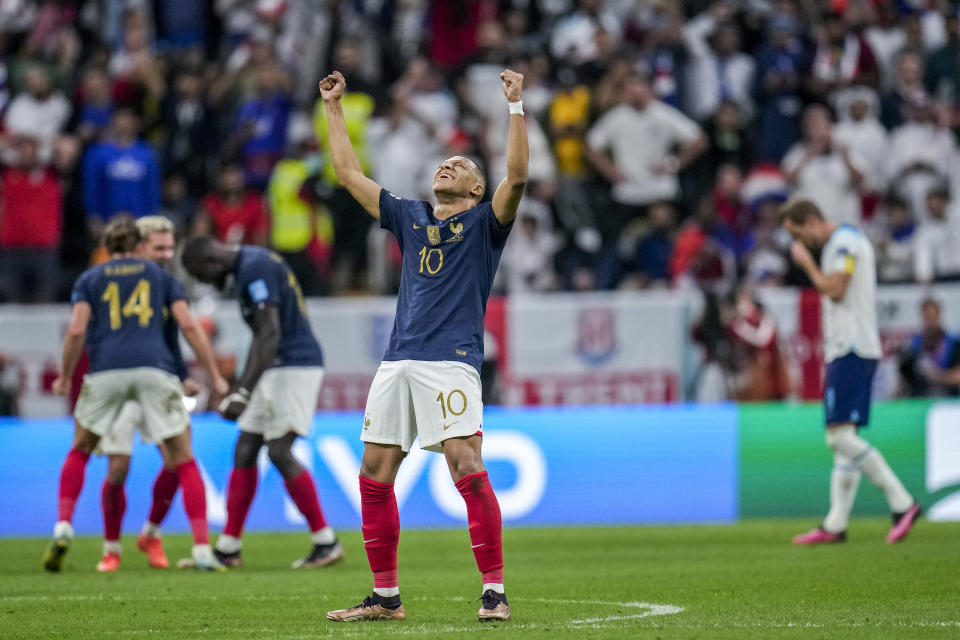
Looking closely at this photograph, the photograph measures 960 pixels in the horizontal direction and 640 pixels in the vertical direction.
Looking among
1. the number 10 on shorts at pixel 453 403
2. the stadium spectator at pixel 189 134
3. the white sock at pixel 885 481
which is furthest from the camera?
the stadium spectator at pixel 189 134

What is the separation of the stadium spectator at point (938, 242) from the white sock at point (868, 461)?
231 inches

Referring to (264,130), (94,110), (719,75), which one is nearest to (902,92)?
(719,75)

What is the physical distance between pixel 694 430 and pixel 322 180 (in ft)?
20.7

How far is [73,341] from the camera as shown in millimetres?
10750

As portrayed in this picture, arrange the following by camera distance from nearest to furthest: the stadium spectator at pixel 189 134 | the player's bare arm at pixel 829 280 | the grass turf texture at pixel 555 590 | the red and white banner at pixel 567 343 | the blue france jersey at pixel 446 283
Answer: the grass turf texture at pixel 555 590
the blue france jersey at pixel 446 283
the player's bare arm at pixel 829 280
the red and white banner at pixel 567 343
the stadium spectator at pixel 189 134

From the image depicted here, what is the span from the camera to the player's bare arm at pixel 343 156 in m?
7.88

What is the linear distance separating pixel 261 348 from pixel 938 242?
32.4ft

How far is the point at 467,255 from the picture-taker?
7.70 metres

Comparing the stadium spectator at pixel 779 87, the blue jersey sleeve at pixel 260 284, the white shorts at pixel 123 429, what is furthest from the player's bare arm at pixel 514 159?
the stadium spectator at pixel 779 87

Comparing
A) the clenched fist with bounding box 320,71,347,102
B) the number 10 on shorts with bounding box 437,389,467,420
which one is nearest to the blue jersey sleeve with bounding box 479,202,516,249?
the number 10 on shorts with bounding box 437,389,467,420

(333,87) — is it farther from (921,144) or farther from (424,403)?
(921,144)

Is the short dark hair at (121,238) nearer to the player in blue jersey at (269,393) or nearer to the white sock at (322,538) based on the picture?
the player in blue jersey at (269,393)

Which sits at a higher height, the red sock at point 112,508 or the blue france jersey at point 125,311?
the blue france jersey at point 125,311

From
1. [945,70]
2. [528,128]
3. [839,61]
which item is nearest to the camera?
[528,128]
